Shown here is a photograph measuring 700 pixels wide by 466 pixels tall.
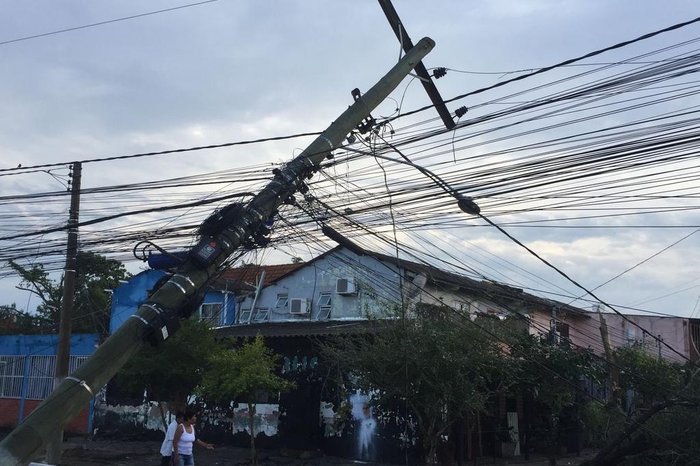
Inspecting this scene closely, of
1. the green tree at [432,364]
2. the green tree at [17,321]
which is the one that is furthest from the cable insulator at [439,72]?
the green tree at [17,321]

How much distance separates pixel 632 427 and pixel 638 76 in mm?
6060

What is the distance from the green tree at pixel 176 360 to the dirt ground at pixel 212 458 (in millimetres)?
2028

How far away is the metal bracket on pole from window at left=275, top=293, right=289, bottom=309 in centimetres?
1590

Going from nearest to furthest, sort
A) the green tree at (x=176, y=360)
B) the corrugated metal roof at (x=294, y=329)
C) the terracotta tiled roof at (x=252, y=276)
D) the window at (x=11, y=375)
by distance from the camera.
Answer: the corrugated metal roof at (x=294, y=329) → the green tree at (x=176, y=360) → the terracotta tiled roof at (x=252, y=276) → the window at (x=11, y=375)

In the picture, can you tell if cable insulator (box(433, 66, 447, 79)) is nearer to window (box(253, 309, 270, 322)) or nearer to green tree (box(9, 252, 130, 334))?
window (box(253, 309, 270, 322))

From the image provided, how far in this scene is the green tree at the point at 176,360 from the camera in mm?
19984

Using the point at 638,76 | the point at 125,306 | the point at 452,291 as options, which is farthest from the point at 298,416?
the point at 638,76

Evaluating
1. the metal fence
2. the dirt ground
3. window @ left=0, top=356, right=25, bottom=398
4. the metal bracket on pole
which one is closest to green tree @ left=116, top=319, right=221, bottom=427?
the dirt ground

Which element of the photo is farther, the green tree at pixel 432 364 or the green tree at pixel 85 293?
the green tree at pixel 85 293

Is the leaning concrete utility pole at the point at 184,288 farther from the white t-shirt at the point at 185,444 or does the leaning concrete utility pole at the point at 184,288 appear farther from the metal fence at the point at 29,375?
the metal fence at the point at 29,375

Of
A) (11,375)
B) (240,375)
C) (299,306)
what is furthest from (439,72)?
(11,375)

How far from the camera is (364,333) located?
1689 cm

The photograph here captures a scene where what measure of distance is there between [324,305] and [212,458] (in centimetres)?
638

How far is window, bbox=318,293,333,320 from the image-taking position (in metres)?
24.7
